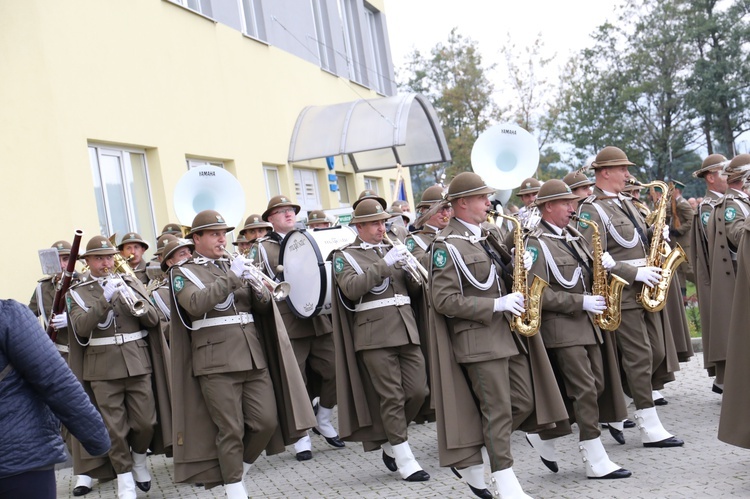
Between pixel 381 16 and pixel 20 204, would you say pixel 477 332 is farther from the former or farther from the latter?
pixel 381 16

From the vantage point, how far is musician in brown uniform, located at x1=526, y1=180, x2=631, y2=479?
23.9ft

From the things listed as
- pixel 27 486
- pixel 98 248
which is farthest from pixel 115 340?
pixel 27 486

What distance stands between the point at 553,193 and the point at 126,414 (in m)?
4.12

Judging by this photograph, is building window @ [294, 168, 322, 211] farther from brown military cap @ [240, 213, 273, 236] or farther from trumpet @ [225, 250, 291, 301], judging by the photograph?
trumpet @ [225, 250, 291, 301]

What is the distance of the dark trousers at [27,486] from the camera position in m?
4.14

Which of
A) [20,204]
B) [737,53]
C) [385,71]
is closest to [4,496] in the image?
[20,204]

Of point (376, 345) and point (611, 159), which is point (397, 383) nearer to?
point (376, 345)

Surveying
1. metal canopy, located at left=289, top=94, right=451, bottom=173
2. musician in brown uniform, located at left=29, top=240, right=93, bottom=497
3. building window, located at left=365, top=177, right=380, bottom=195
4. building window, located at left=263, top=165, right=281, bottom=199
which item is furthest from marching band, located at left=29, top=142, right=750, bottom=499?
building window, located at left=365, top=177, right=380, bottom=195

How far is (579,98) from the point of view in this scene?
39344 millimetres

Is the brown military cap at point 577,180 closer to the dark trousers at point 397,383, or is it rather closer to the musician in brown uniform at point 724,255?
the musician in brown uniform at point 724,255

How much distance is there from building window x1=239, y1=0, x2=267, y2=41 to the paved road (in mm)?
9663

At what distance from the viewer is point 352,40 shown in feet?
81.5

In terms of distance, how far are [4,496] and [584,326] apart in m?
4.47

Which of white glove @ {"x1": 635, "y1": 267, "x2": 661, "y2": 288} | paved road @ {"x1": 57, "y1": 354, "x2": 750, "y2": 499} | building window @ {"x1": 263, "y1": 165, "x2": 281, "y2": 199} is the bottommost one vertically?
paved road @ {"x1": 57, "y1": 354, "x2": 750, "y2": 499}
